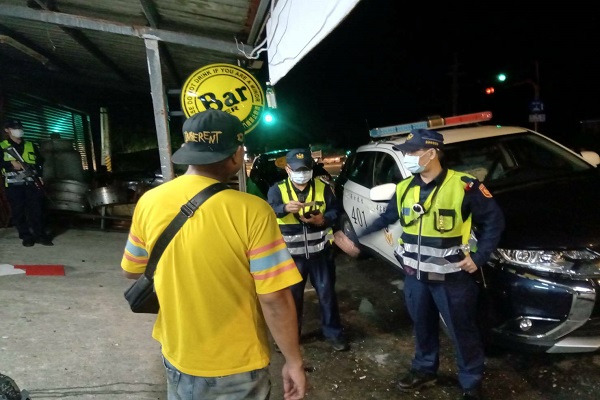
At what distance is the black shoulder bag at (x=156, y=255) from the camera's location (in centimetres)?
157

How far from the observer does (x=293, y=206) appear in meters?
3.55

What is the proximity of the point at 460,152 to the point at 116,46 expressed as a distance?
4.72 m

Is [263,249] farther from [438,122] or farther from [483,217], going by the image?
[438,122]

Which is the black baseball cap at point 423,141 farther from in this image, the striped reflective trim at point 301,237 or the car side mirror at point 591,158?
the car side mirror at point 591,158

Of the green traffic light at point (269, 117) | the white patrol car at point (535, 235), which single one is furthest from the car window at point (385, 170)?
the green traffic light at point (269, 117)

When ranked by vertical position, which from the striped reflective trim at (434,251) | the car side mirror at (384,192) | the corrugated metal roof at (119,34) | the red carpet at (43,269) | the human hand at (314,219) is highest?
the corrugated metal roof at (119,34)

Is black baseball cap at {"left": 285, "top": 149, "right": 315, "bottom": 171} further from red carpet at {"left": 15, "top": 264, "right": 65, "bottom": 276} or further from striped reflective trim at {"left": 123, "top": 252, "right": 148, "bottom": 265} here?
red carpet at {"left": 15, "top": 264, "right": 65, "bottom": 276}

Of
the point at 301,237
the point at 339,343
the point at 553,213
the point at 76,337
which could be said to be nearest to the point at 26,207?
the point at 76,337

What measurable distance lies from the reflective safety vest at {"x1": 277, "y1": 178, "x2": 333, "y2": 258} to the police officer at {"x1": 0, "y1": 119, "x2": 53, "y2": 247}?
432 cm

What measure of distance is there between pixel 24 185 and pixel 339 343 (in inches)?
198

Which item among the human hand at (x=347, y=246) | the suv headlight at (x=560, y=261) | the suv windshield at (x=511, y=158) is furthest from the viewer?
the suv windshield at (x=511, y=158)

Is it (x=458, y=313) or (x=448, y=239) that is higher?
(x=448, y=239)

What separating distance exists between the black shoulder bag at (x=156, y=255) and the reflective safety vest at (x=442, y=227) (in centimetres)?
161

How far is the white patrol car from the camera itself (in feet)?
9.36
